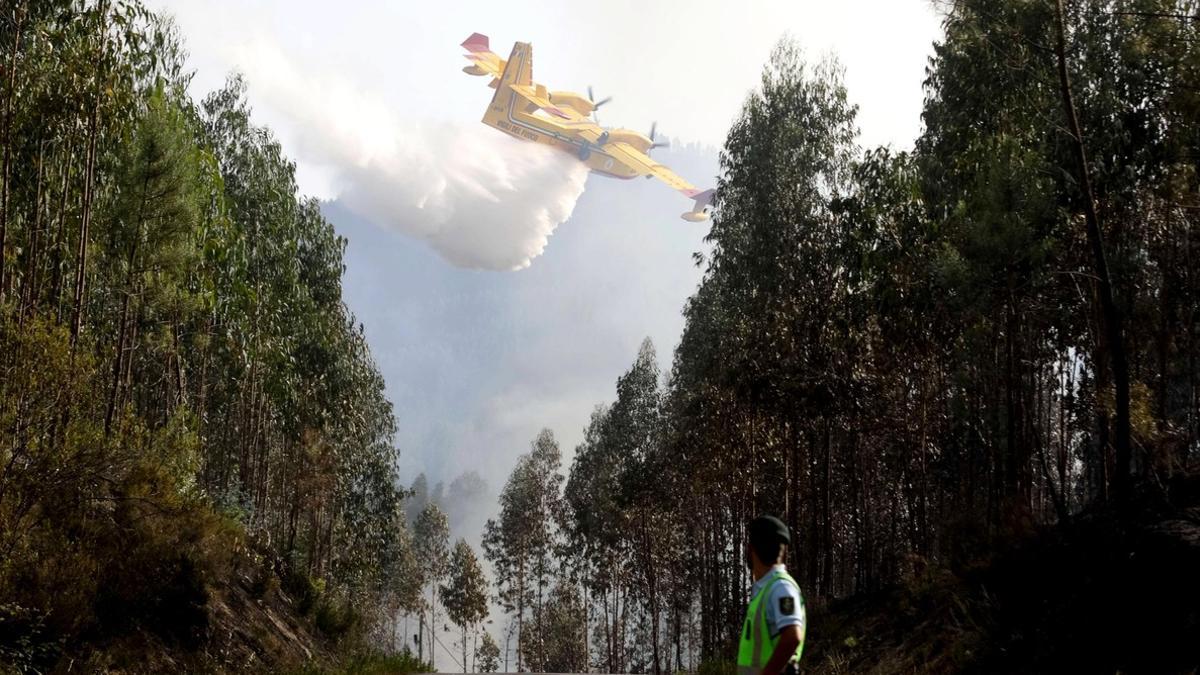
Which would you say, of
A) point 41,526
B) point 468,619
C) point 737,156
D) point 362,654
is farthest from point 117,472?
point 468,619

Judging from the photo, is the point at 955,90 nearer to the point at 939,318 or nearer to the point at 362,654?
the point at 939,318

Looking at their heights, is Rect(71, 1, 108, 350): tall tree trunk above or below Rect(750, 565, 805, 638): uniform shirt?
above

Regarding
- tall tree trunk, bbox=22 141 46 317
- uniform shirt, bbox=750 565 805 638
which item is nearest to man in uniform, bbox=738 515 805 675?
uniform shirt, bbox=750 565 805 638

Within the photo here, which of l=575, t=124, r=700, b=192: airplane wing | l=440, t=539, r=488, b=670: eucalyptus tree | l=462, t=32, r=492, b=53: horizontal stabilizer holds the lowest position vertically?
l=440, t=539, r=488, b=670: eucalyptus tree

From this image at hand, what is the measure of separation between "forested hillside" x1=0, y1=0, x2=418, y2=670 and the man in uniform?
8.56m

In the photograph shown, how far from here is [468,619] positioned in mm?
67438

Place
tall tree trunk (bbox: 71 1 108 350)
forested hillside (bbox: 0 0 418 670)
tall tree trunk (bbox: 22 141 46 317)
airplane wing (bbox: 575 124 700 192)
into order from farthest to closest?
airplane wing (bbox: 575 124 700 192) < tall tree trunk (bbox: 22 141 46 317) < tall tree trunk (bbox: 71 1 108 350) < forested hillside (bbox: 0 0 418 670)

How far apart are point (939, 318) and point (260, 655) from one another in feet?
52.6

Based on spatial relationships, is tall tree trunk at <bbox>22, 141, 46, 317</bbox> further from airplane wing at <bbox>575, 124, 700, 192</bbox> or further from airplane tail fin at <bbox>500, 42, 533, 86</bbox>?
airplane wing at <bbox>575, 124, 700, 192</bbox>

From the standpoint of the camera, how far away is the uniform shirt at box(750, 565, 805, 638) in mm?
4625

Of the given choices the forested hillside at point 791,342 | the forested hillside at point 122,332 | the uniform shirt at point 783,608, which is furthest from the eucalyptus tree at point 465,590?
the uniform shirt at point 783,608

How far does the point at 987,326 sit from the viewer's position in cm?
2159

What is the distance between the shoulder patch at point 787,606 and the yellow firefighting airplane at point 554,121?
5437 inches

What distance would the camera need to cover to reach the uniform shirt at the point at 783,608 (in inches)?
182
